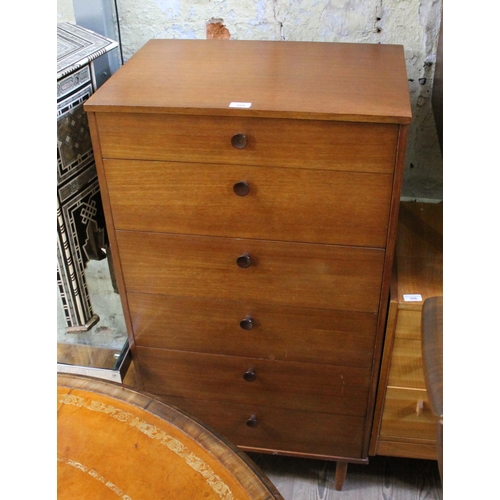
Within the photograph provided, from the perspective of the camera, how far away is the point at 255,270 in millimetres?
1319

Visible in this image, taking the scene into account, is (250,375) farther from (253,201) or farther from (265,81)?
(265,81)

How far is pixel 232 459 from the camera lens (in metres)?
0.85

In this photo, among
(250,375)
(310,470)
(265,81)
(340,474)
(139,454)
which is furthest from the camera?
(310,470)

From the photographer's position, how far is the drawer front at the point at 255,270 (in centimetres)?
127

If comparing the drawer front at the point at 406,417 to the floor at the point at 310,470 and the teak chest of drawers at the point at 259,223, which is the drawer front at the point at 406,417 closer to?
the teak chest of drawers at the point at 259,223

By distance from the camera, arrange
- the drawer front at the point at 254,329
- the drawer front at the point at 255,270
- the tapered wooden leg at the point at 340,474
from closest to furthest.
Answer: the drawer front at the point at 255,270
the drawer front at the point at 254,329
the tapered wooden leg at the point at 340,474

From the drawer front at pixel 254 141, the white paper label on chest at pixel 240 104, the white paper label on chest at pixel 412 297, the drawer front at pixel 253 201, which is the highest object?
the white paper label on chest at pixel 240 104

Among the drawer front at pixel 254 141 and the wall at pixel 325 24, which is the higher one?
the wall at pixel 325 24

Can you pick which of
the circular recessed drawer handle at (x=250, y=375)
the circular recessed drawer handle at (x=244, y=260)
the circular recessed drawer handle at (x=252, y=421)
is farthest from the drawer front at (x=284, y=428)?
the circular recessed drawer handle at (x=244, y=260)

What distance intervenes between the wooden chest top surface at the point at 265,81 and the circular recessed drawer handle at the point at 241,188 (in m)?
0.15

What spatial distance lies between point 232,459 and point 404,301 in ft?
2.09

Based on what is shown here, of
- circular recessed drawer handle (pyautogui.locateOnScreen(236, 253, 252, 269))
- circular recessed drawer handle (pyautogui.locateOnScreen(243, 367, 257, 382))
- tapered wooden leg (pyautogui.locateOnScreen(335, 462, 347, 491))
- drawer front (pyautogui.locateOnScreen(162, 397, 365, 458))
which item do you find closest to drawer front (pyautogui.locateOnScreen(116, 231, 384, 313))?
circular recessed drawer handle (pyautogui.locateOnScreen(236, 253, 252, 269))

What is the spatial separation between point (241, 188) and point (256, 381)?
556 mm

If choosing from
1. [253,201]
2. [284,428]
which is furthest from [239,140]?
[284,428]
